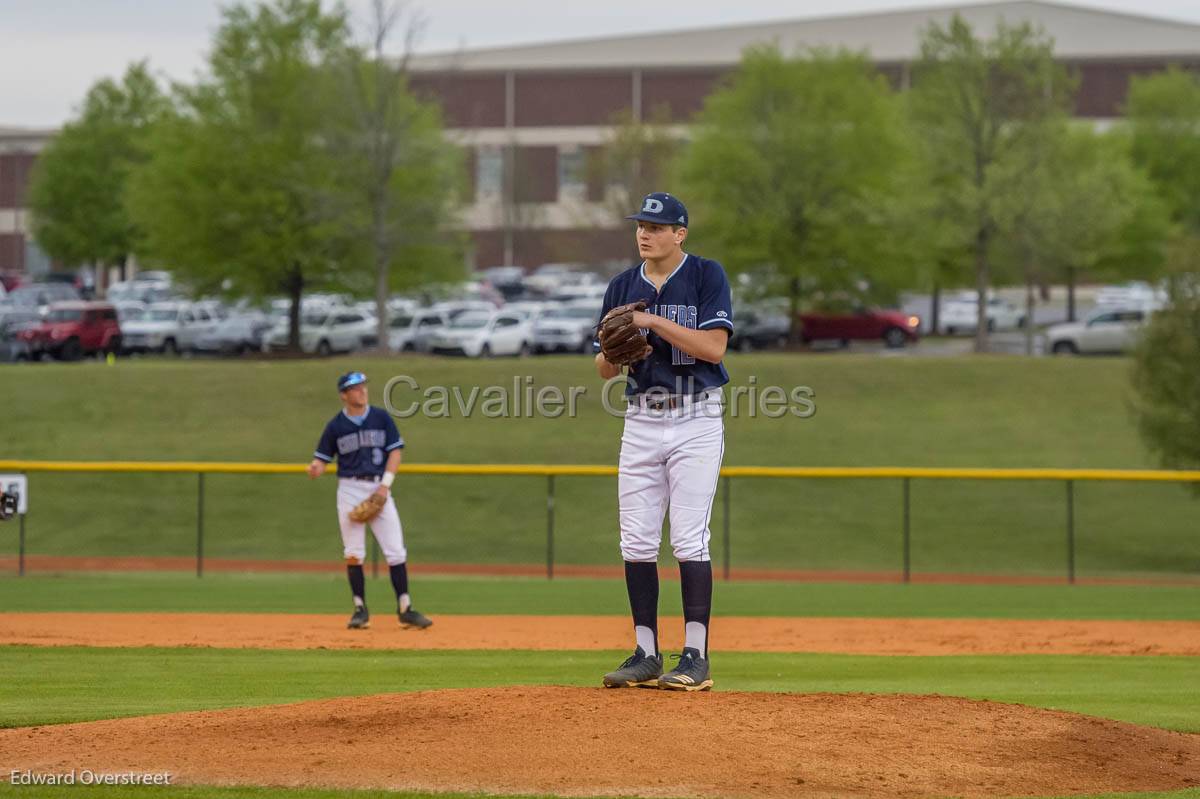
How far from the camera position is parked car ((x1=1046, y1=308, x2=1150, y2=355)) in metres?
42.2

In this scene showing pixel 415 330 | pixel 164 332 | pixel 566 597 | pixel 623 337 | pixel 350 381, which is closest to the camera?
pixel 623 337

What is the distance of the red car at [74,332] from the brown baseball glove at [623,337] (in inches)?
1491

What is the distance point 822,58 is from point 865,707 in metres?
40.1

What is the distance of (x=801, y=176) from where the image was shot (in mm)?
43812

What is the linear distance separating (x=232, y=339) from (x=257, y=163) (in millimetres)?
7125

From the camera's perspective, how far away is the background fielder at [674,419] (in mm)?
6812

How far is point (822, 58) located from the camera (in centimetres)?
4481

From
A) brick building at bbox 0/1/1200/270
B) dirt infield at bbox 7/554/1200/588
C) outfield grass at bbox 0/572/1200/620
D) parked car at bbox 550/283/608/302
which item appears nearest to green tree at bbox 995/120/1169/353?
parked car at bbox 550/283/608/302

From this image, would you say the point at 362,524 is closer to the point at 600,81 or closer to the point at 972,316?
the point at 972,316

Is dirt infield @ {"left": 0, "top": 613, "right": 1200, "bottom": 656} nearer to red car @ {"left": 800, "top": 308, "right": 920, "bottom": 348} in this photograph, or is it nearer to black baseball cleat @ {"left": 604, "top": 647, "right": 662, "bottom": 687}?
black baseball cleat @ {"left": 604, "top": 647, "right": 662, "bottom": 687}

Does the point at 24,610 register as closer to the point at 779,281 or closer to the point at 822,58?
the point at 779,281

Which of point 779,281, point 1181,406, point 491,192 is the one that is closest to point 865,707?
point 1181,406

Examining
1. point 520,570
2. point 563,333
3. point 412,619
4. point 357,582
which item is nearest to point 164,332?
point 563,333

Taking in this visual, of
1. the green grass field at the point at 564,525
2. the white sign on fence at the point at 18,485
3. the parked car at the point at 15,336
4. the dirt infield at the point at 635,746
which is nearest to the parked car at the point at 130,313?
the parked car at the point at 15,336
